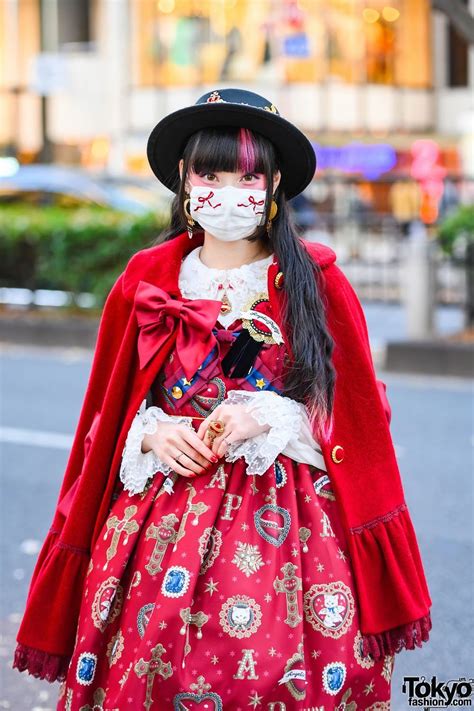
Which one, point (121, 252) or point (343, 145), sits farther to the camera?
point (343, 145)

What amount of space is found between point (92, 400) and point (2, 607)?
7.64 feet

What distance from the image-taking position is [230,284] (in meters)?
3.06

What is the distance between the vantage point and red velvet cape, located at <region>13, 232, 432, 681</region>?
2980mm

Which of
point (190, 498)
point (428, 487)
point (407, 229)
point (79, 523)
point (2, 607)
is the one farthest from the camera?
point (407, 229)

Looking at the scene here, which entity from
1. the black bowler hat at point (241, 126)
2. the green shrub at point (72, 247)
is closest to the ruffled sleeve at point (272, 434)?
the black bowler hat at point (241, 126)

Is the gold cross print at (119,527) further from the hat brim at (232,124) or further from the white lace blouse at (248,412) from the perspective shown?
the hat brim at (232,124)

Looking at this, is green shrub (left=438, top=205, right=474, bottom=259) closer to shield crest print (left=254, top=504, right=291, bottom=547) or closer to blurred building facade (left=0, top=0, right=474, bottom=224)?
shield crest print (left=254, top=504, right=291, bottom=547)

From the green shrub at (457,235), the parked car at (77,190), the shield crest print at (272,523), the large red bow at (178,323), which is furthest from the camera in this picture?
the parked car at (77,190)

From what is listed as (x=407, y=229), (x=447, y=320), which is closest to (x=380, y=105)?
(x=407, y=229)

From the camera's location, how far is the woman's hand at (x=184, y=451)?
2871 millimetres

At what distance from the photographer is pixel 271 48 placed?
3359 cm

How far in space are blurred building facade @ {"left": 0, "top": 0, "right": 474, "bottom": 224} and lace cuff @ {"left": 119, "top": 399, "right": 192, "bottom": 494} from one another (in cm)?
2855

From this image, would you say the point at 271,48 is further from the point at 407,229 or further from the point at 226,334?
the point at 226,334

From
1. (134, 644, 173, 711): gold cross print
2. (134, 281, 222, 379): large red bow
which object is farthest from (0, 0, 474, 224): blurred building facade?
(134, 644, 173, 711): gold cross print
